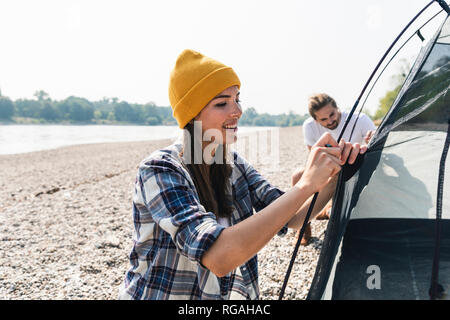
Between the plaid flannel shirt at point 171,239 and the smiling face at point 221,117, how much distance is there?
0.68 ft

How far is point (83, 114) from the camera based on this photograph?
9900cm

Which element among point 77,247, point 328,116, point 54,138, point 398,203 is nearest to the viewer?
point 398,203

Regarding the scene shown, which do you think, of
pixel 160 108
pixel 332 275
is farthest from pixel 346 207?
pixel 160 108

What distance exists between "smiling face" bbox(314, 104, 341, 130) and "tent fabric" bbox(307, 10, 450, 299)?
268 centimetres

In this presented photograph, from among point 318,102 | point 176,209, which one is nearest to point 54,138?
point 318,102

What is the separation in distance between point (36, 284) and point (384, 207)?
4.14 meters

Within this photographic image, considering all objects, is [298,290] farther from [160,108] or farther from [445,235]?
[160,108]

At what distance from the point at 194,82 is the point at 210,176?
554mm

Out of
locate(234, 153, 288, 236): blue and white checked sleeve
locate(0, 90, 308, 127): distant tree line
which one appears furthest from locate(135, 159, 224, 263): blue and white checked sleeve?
locate(0, 90, 308, 127): distant tree line

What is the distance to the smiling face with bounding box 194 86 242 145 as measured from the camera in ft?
5.98

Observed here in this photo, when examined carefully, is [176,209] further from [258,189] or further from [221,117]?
[258,189]

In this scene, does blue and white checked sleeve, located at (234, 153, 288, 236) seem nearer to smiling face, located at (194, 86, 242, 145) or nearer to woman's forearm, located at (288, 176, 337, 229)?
woman's forearm, located at (288, 176, 337, 229)
